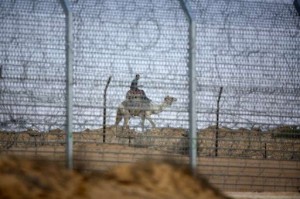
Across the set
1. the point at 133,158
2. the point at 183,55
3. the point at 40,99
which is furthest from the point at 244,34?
the point at 40,99

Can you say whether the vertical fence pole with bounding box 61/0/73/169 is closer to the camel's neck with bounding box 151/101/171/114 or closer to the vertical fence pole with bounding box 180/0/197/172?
the camel's neck with bounding box 151/101/171/114

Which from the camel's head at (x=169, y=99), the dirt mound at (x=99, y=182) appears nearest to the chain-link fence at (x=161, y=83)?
the camel's head at (x=169, y=99)

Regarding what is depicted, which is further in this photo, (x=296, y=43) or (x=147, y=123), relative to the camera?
(x=296, y=43)

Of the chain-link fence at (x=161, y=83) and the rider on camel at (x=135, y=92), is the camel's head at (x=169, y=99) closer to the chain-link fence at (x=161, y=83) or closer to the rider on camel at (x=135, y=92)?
the chain-link fence at (x=161, y=83)

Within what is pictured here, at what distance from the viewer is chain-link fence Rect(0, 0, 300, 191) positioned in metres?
7.34

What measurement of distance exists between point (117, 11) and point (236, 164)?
280cm

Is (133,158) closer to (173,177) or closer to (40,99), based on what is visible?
(40,99)

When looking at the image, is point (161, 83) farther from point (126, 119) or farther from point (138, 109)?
point (126, 119)

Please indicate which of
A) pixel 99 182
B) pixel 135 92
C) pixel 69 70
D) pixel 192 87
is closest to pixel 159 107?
pixel 135 92

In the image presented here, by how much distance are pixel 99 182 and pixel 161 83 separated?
3821 mm

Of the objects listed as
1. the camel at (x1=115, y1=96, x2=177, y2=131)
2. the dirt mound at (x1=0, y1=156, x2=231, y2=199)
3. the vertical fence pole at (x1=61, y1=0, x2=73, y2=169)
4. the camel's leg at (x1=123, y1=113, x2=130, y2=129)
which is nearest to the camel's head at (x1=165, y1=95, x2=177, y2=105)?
the camel at (x1=115, y1=96, x2=177, y2=131)

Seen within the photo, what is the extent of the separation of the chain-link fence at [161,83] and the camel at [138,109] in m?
0.02

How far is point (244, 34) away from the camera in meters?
8.15

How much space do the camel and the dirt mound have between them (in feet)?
10.5
